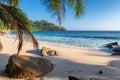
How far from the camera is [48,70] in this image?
21.1 ft

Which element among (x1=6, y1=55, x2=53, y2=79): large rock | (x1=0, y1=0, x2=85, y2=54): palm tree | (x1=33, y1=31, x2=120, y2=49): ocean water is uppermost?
(x1=0, y1=0, x2=85, y2=54): palm tree

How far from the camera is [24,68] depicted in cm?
587

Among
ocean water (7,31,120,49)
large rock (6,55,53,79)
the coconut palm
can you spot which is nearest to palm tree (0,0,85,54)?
the coconut palm

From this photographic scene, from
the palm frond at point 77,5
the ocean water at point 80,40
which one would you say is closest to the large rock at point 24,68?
Answer: the palm frond at point 77,5

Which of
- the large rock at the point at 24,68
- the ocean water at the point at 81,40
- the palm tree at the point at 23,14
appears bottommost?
the ocean water at the point at 81,40

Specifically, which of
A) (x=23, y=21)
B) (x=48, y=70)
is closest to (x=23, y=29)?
(x=23, y=21)

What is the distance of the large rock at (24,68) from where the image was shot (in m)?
5.84

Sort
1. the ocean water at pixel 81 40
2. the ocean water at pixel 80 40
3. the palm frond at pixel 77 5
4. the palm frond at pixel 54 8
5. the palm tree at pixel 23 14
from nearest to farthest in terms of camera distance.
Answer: the palm tree at pixel 23 14, the palm frond at pixel 54 8, the palm frond at pixel 77 5, the ocean water at pixel 80 40, the ocean water at pixel 81 40

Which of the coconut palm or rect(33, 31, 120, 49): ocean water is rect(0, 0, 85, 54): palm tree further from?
rect(33, 31, 120, 49): ocean water

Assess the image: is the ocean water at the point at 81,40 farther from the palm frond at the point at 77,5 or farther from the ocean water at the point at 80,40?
the palm frond at the point at 77,5

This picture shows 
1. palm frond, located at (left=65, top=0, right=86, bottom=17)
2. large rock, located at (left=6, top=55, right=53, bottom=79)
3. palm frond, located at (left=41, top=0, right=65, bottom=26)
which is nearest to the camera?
palm frond, located at (left=41, top=0, right=65, bottom=26)

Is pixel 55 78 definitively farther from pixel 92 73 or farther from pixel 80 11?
pixel 80 11

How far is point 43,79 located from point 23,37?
1384 mm

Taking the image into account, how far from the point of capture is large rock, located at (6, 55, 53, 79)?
19.2 ft
